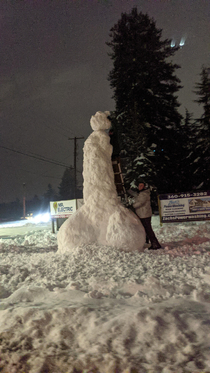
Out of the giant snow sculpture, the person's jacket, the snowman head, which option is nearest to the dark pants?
the person's jacket

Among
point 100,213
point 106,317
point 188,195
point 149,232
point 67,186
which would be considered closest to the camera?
point 106,317

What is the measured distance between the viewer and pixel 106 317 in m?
3.06

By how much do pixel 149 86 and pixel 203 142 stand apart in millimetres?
6929

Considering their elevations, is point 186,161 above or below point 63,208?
above

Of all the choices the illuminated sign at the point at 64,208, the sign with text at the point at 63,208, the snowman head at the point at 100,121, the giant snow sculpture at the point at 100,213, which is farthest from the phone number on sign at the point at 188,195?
the snowman head at the point at 100,121

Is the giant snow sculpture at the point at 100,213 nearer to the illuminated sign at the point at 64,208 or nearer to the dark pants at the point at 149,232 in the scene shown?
the dark pants at the point at 149,232

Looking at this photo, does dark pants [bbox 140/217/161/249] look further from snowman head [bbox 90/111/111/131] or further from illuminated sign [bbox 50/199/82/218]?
illuminated sign [bbox 50/199/82/218]

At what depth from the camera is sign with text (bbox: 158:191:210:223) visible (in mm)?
12781

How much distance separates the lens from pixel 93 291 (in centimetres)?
379

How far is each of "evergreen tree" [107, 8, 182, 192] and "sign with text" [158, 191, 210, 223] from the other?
7.43 metres

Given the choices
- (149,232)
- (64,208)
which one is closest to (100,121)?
(149,232)

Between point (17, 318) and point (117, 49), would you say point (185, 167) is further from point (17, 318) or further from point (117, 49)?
point (17, 318)

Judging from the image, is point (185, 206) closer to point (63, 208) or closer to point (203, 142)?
point (63, 208)

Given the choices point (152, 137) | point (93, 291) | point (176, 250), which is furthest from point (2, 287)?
point (152, 137)
